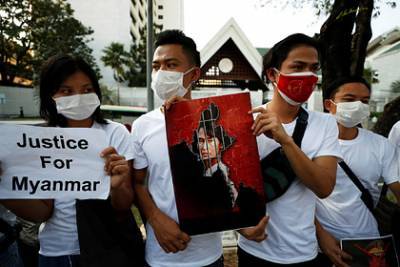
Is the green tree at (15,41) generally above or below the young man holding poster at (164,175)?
above

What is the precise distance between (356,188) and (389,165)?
27cm

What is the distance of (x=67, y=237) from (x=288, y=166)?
3.49ft

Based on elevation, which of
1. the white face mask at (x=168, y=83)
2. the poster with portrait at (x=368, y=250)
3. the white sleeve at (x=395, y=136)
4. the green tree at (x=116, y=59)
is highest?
the green tree at (x=116, y=59)

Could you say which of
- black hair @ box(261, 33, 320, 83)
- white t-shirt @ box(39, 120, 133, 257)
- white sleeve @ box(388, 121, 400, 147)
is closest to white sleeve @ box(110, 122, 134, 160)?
white t-shirt @ box(39, 120, 133, 257)

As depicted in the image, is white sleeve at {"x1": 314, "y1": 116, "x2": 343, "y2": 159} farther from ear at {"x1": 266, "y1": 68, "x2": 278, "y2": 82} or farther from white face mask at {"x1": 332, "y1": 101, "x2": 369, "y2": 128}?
white face mask at {"x1": 332, "y1": 101, "x2": 369, "y2": 128}

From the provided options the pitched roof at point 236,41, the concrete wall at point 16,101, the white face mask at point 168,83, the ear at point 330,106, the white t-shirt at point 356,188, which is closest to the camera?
the white face mask at point 168,83

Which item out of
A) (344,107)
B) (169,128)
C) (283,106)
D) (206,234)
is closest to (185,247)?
(206,234)

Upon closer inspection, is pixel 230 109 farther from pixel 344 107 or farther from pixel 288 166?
pixel 344 107

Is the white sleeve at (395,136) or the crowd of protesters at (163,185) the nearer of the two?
the crowd of protesters at (163,185)

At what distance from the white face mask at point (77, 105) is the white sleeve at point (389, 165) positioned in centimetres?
168

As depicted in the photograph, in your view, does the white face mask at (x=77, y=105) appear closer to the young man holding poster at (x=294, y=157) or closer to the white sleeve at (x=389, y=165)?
the young man holding poster at (x=294, y=157)

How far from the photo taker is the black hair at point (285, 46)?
154 centimetres

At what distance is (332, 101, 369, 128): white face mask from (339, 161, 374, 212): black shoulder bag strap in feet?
1.01

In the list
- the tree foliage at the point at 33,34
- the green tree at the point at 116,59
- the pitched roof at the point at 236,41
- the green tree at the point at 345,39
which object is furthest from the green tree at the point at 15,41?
the green tree at the point at 345,39
